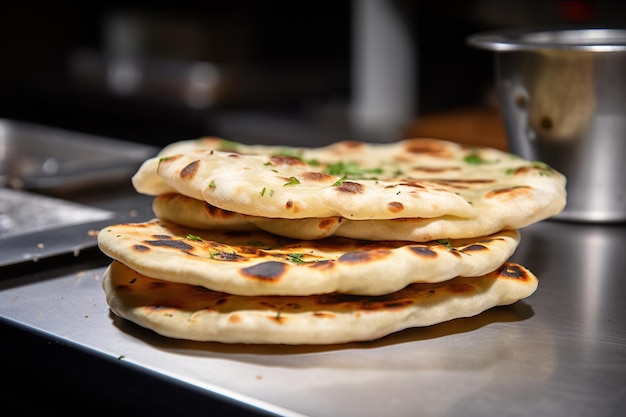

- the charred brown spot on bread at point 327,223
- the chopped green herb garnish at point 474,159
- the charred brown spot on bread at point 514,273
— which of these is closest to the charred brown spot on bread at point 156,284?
the charred brown spot on bread at point 327,223

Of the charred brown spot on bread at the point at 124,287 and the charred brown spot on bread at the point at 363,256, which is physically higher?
the charred brown spot on bread at the point at 363,256

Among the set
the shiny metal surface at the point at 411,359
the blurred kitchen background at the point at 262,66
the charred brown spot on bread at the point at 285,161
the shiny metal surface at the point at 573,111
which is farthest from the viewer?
the blurred kitchen background at the point at 262,66

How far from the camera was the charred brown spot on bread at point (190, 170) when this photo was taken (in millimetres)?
1281

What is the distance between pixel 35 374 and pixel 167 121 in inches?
137

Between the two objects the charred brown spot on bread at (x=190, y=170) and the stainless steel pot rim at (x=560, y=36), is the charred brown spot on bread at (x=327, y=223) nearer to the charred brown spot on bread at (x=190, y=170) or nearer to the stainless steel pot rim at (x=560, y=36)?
the charred brown spot on bread at (x=190, y=170)

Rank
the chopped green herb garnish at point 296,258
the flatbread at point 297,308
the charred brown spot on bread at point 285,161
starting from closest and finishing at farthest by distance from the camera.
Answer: the flatbread at point 297,308 < the chopped green herb garnish at point 296,258 < the charred brown spot on bread at point 285,161

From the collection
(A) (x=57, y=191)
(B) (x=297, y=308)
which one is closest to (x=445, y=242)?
(B) (x=297, y=308)

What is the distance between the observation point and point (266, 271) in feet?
3.59

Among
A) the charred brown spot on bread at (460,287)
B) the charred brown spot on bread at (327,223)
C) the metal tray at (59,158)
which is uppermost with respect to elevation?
the charred brown spot on bread at (327,223)

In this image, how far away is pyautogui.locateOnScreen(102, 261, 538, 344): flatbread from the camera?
1.08 m

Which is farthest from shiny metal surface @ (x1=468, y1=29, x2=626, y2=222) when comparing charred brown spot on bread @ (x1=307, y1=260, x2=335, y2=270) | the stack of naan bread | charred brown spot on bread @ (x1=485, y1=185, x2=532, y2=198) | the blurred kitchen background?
the blurred kitchen background

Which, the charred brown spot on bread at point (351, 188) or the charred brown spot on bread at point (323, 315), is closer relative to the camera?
→ the charred brown spot on bread at point (323, 315)

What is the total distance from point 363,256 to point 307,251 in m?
0.15

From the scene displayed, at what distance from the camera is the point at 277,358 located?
3.51 feet
